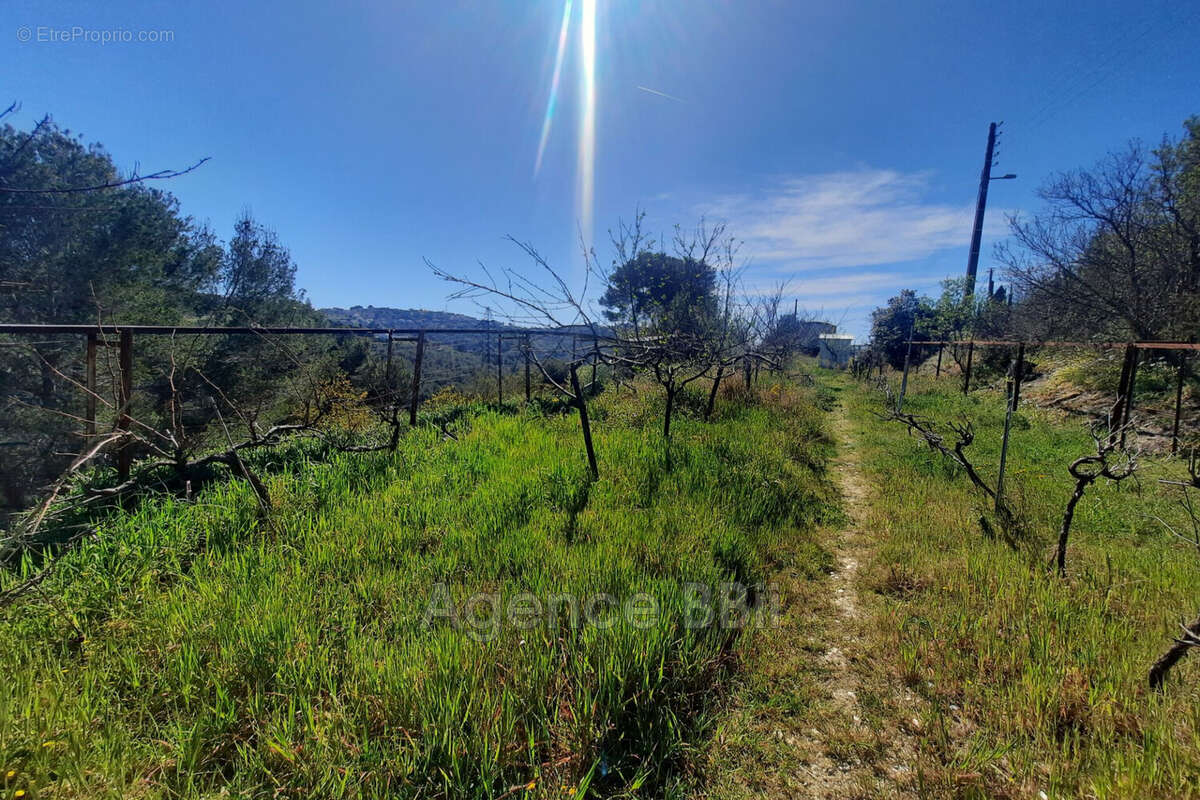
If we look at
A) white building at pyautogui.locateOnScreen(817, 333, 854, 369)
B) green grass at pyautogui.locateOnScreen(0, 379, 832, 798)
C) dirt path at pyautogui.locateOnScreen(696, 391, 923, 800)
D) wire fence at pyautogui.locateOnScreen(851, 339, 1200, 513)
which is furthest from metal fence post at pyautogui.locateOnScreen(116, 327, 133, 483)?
white building at pyautogui.locateOnScreen(817, 333, 854, 369)

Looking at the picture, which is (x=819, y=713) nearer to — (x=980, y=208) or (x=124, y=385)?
(x=124, y=385)

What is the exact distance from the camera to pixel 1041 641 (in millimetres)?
2379

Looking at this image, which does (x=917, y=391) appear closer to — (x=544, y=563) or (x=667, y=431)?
(x=667, y=431)

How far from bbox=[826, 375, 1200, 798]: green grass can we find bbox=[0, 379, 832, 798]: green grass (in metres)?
0.97

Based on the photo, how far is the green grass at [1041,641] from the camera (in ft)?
5.60

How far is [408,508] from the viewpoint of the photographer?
11.5ft

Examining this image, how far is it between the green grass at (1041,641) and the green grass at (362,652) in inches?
38.0

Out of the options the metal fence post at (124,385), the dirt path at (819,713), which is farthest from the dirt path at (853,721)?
the metal fence post at (124,385)

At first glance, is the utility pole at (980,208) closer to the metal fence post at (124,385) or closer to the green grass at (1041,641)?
the green grass at (1041,641)

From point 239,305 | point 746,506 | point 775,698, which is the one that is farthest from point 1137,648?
point 239,305

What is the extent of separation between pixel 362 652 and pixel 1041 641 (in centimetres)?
364

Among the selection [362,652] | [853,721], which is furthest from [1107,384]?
[362,652]

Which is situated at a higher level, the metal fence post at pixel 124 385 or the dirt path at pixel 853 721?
the metal fence post at pixel 124 385

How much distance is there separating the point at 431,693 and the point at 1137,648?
365cm
